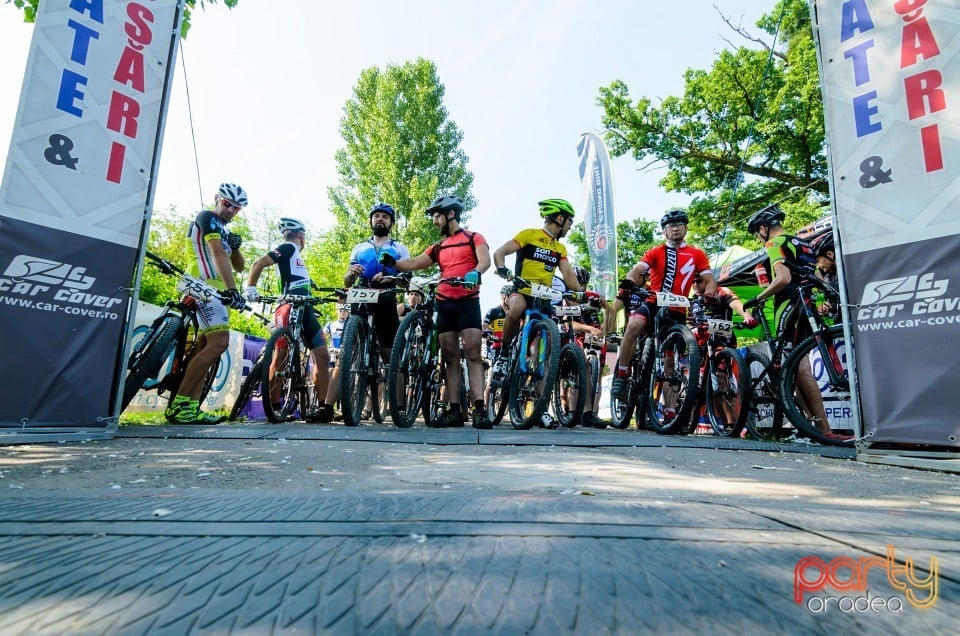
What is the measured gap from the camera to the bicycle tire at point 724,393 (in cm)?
480

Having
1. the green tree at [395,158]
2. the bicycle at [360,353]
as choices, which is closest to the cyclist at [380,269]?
the bicycle at [360,353]

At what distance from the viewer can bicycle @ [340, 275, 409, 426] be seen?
4.76m

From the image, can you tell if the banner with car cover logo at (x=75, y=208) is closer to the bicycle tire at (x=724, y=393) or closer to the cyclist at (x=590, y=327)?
the cyclist at (x=590, y=327)

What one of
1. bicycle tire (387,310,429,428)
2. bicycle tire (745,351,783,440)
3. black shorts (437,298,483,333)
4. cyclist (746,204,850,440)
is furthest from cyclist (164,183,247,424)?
cyclist (746,204,850,440)

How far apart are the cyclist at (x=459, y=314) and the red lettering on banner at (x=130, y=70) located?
2.45 m

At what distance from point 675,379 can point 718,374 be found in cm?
39

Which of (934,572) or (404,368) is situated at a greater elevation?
(404,368)

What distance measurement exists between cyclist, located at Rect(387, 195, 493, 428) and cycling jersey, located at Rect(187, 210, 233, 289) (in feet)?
6.47

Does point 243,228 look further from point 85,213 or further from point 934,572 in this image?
point 934,572

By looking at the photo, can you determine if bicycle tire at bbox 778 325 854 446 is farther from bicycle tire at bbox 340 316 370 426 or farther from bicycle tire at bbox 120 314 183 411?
bicycle tire at bbox 120 314 183 411

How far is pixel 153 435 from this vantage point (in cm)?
380

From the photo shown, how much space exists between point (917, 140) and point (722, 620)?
387cm

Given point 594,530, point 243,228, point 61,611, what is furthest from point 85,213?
point 243,228

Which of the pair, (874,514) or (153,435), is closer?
(874,514)
